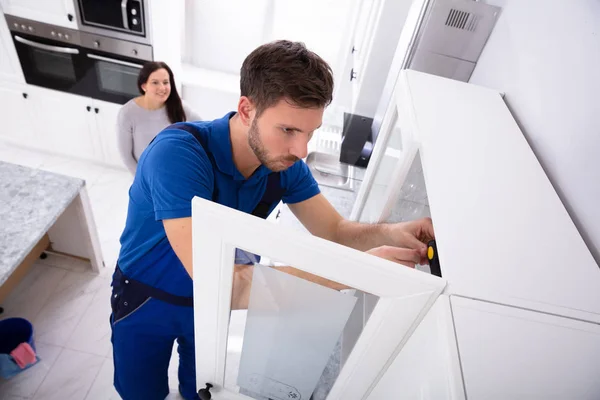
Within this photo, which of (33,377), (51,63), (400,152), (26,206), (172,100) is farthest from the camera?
(51,63)

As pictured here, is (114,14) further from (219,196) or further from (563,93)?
(563,93)

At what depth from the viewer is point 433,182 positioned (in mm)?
735

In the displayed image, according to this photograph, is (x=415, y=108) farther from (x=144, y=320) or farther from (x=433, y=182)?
(x=144, y=320)

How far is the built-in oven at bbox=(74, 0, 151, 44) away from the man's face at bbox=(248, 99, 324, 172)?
2140 millimetres

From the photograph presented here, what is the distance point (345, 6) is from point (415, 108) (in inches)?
109

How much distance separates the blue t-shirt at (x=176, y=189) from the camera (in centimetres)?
84

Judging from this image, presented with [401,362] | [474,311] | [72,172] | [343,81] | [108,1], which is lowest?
[72,172]

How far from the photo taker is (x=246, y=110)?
99cm

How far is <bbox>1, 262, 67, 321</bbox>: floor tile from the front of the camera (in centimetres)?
210

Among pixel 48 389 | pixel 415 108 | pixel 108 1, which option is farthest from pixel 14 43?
pixel 415 108

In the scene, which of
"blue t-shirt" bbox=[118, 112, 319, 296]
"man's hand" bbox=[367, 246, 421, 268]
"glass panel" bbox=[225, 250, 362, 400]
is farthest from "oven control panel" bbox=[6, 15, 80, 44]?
"man's hand" bbox=[367, 246, 421, 268]

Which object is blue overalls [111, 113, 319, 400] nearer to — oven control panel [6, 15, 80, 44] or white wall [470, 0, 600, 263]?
white wall [470, 0, 600, 263]

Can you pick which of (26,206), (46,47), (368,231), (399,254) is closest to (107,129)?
(46,47)

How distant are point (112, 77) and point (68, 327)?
6.10ft
